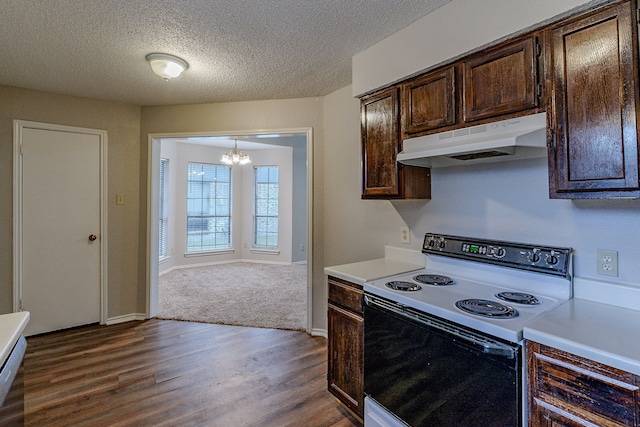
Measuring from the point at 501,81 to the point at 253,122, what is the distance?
250cm

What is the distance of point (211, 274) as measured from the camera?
5793mm

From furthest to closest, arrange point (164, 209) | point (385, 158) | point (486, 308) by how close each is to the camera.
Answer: point (164, 209) → point (385, 158) → point (486, 308)

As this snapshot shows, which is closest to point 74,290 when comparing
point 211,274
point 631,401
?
point 211,274

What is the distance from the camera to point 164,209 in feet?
19.7

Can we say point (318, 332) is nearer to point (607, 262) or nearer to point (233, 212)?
point (607, 262)

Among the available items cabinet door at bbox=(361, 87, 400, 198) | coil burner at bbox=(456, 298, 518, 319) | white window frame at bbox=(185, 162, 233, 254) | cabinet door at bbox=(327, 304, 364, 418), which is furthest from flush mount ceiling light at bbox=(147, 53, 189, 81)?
white window frame at bbox=(185, 162, 233, 254)

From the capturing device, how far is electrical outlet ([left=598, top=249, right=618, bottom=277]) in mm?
1382

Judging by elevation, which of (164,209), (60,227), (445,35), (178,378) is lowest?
(178,378)

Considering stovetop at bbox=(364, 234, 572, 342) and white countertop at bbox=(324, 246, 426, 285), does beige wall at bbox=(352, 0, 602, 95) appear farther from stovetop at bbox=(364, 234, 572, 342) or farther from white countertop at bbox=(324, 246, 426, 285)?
white countertop at bbox=(324, 246, 426, 285)

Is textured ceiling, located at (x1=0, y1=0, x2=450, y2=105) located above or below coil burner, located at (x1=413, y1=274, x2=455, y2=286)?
above

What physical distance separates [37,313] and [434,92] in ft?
13.4

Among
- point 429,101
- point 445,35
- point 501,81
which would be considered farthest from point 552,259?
point 445,35

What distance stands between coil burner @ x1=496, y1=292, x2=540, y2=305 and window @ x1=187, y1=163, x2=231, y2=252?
6150mm

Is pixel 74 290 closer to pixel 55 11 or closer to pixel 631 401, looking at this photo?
pixel 55 11
